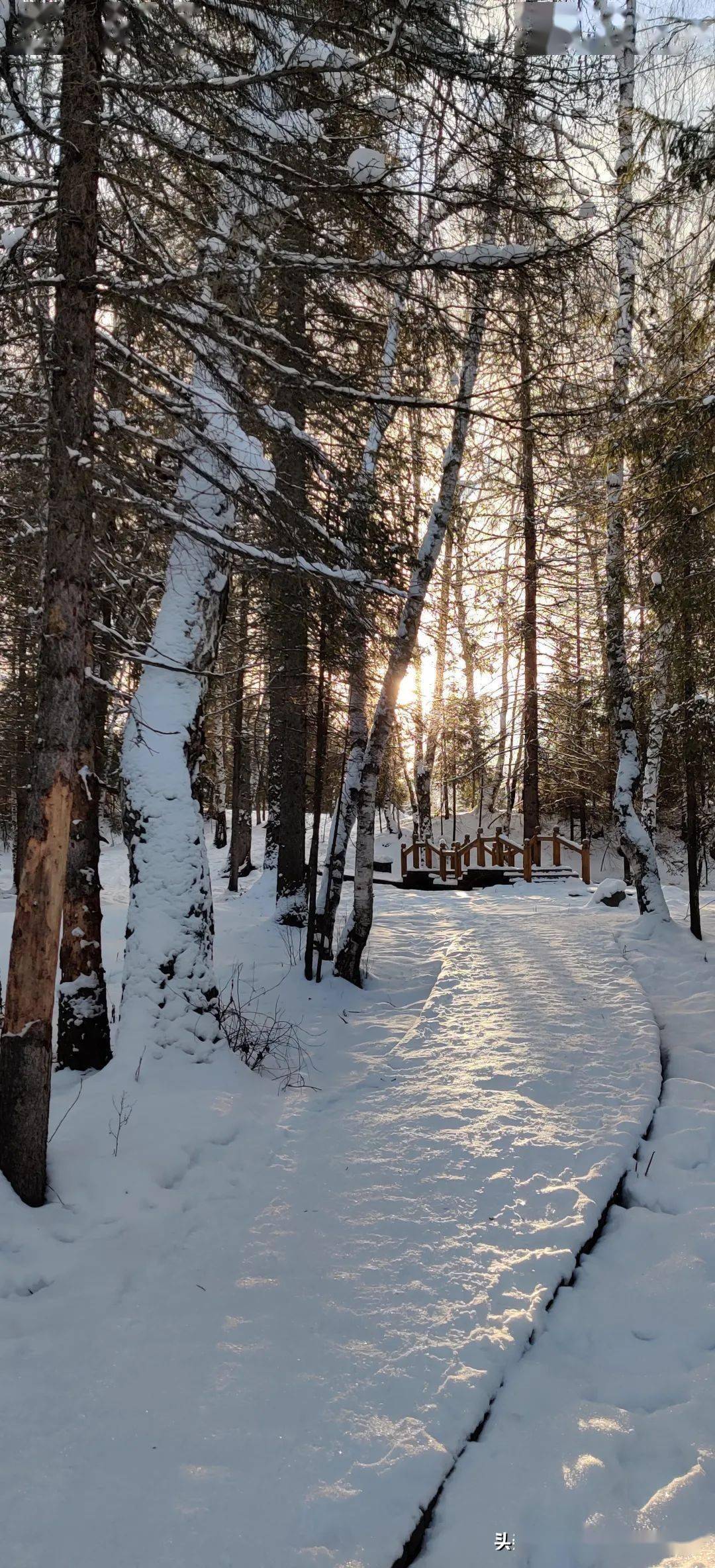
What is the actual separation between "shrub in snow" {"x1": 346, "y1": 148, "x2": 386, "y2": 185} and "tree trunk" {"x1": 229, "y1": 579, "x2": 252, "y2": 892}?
19.7 ft

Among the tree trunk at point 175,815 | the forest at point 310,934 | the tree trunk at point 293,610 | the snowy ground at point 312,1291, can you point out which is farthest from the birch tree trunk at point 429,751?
the snowy ground at point 312,1291

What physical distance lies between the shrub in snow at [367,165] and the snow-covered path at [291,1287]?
545 centimetres

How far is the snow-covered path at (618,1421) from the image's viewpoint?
99.0 inches

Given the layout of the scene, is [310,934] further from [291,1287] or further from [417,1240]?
[291,1287]

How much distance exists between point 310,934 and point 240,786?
424 inches

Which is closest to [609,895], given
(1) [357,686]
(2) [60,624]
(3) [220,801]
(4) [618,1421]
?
(1) [357,686]

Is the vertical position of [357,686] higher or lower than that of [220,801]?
higher

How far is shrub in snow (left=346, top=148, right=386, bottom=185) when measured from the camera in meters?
4.20

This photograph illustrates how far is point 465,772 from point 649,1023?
11.9 metres

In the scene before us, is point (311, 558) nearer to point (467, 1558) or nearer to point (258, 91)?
point (258, 91)

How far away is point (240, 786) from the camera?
62.4 feet

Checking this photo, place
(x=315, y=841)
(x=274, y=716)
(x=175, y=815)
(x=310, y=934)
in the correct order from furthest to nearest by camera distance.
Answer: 1. (x=274, y=716)
2. (x=310, y=934)
3. (x=315, y=841)
4. (x=175, y=815)

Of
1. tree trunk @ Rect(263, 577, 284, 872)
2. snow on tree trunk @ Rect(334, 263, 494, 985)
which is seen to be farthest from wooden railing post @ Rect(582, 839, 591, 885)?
snow on tree trunk @ Rect(334, 263, 494, 985)

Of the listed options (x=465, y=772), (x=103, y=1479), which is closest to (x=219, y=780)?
(x=465, y=772)
